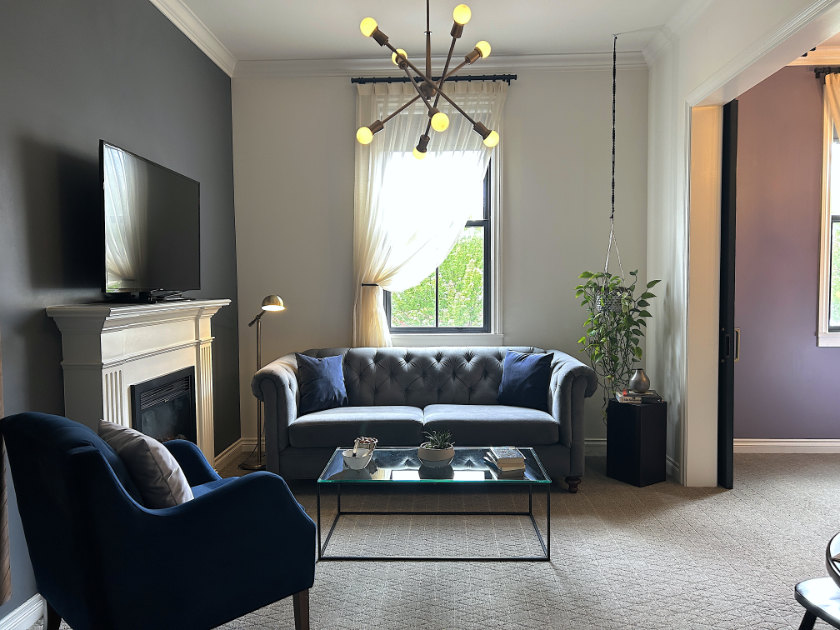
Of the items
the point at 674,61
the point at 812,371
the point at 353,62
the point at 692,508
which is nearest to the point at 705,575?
the point at 692,508

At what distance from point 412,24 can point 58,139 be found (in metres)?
2.38

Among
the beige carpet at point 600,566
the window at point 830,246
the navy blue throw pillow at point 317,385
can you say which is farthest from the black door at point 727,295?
the navy blue throw pillow at point 317,385

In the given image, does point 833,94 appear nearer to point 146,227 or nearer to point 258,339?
point 258,339

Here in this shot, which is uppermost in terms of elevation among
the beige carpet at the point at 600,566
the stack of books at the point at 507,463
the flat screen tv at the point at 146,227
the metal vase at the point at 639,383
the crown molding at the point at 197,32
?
the crown molding at the point at 197,32

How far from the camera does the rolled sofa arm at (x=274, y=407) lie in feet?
12.2

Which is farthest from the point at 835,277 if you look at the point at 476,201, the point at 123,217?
the point at 123,217

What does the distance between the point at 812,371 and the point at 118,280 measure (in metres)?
4.71

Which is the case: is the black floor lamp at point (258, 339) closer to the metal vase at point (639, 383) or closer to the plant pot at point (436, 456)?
the plant pot at point (436, 456)

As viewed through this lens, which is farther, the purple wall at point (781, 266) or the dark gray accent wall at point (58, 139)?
the purple wall at point (781, 266)

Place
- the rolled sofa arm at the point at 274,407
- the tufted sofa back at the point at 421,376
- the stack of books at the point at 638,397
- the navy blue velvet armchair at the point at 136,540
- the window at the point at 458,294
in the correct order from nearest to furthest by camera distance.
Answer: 1. the navy blue velvet armchair at the point at 136,540
2. the rolled sofa arm at the point at 274,407
3. the stack of books at the point at 638,397
4. the tufted sofa back at the point at 421,376
5. the window at the point at 458,294

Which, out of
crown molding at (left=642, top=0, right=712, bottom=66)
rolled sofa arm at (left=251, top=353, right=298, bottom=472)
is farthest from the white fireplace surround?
crown molding at (left=642, top=0, right=712, bottom=66)

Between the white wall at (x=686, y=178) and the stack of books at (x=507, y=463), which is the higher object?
the white wall at (x=686, y=178)

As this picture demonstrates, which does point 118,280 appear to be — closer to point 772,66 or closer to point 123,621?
point 123,621

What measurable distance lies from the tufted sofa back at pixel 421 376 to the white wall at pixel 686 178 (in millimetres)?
987
